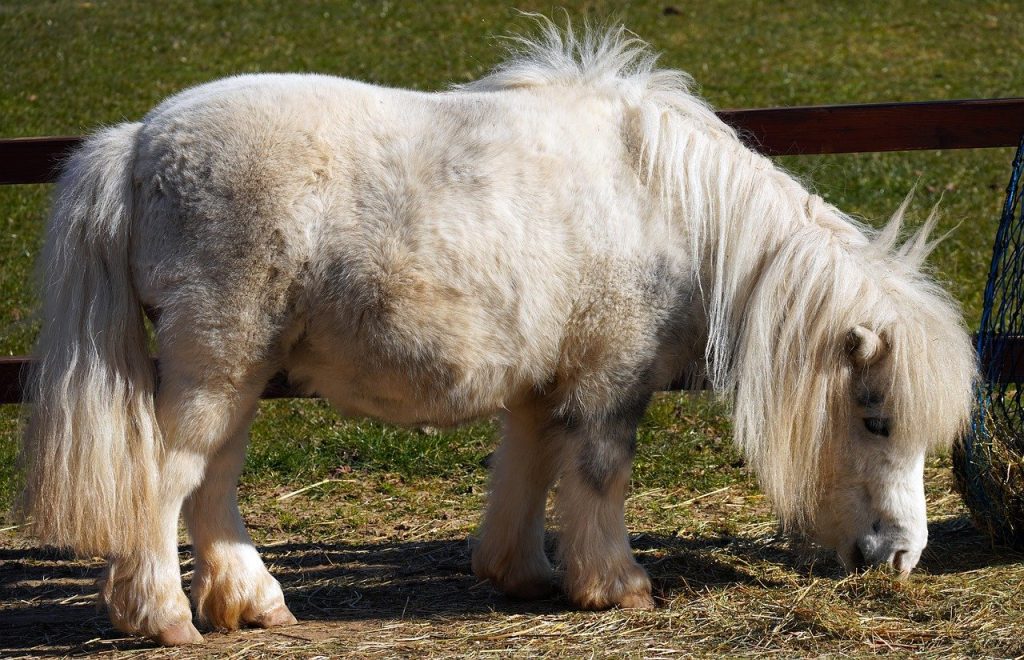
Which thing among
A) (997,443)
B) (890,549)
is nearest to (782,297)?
(890,549)

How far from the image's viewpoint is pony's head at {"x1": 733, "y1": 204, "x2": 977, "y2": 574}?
12.3 feet

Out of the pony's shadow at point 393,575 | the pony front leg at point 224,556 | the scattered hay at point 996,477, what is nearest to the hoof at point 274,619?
the pony front leg at point 224,556

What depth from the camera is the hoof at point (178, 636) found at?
356 centimetres

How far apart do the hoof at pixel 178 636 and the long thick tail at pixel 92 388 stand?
294 mm

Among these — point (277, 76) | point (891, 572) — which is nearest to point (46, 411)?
point (277, 76)

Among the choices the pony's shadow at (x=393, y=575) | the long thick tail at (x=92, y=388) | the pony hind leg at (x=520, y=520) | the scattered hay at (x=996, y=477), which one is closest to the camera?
the long thick tail at (x=92, y=388)

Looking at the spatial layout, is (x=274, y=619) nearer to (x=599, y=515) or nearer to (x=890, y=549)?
(x=599, y=515)

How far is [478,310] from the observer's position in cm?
356

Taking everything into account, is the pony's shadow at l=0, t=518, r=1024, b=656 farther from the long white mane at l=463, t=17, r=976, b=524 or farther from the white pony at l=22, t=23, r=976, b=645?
the long white mane at l=463, t=17, r=976, b=524

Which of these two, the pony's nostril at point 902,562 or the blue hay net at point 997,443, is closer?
the pony's nostril at point 902,562

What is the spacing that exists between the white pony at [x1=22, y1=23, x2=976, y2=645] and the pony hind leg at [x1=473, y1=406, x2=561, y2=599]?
1cm

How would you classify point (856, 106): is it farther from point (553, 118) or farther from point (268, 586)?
point (268, 586)

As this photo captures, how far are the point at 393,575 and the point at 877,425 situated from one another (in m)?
1.89

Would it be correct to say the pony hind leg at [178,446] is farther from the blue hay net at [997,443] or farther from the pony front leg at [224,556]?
the blue hay net at [997,443]
